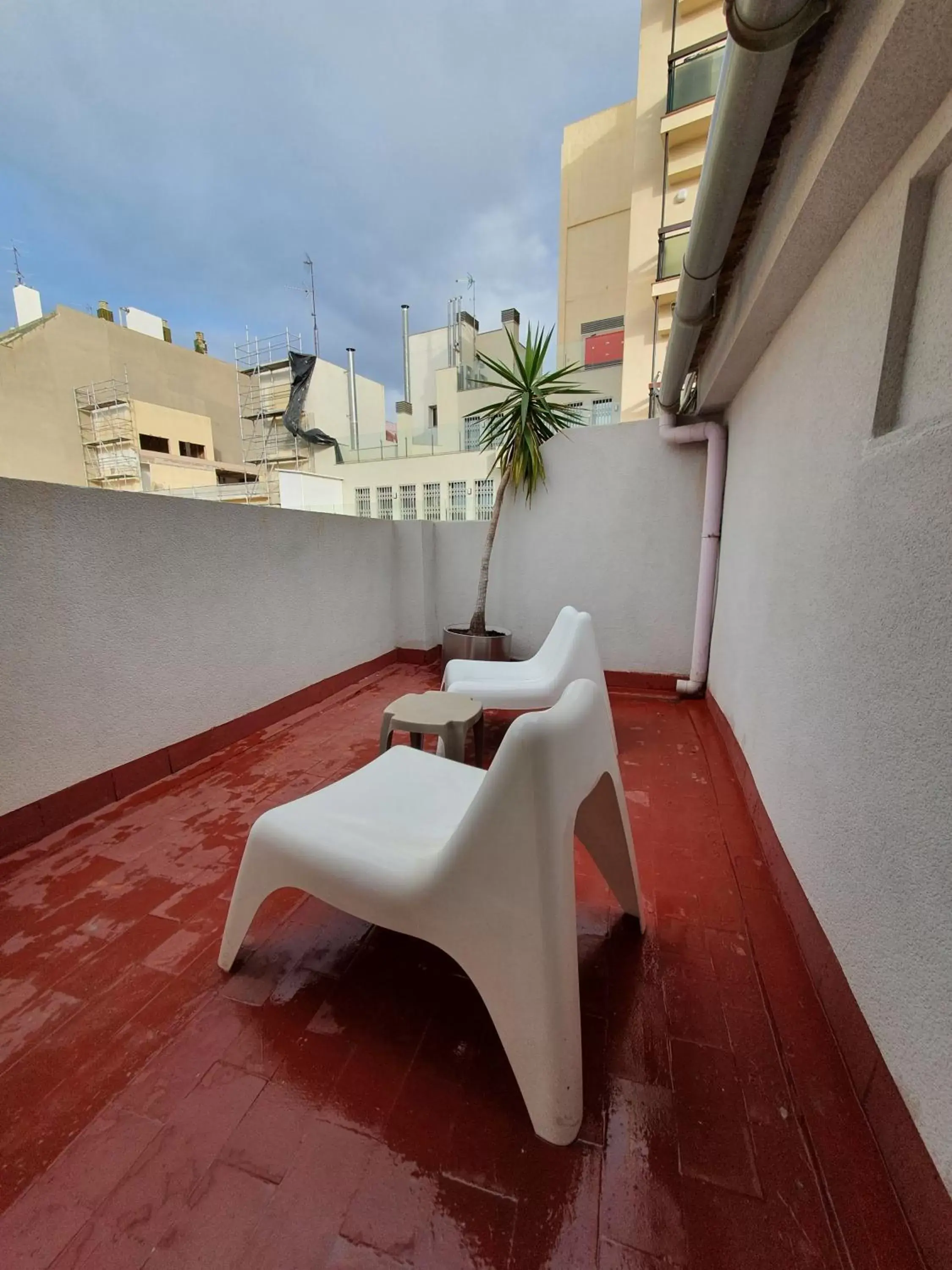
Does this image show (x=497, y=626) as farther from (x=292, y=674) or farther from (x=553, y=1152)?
(x=553, y=1152)

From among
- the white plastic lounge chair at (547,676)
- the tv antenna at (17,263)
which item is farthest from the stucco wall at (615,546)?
the tv antenna at (17,263)

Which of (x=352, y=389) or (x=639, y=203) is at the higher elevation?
(x=639, y=203)

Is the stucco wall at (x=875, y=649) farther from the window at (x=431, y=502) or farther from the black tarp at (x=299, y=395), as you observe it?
the black tarp at (x=299, y=395)

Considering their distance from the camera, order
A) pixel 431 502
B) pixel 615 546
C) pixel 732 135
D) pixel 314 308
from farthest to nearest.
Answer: pixel 314 308 < pixel 431 502 < pixel 615 546 < pixel 732 135

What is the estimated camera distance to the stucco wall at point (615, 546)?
392cm

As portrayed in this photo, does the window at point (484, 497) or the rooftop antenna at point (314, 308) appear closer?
the window at point (484, 497)

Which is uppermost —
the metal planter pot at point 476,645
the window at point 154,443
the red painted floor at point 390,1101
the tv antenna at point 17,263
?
the tv antenna at point 17,263

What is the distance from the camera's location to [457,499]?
1199 cm

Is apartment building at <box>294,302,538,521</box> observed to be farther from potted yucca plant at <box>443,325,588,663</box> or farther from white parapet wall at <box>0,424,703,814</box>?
white parapet wall at <box>0,424,703,814</box>

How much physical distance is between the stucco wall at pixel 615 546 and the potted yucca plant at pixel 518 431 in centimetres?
17

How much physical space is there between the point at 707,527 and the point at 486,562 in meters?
1.79

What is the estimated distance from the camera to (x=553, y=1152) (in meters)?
0.98

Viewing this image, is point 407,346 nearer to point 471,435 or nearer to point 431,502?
point 471,435

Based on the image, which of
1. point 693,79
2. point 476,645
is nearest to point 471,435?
point 693,79
